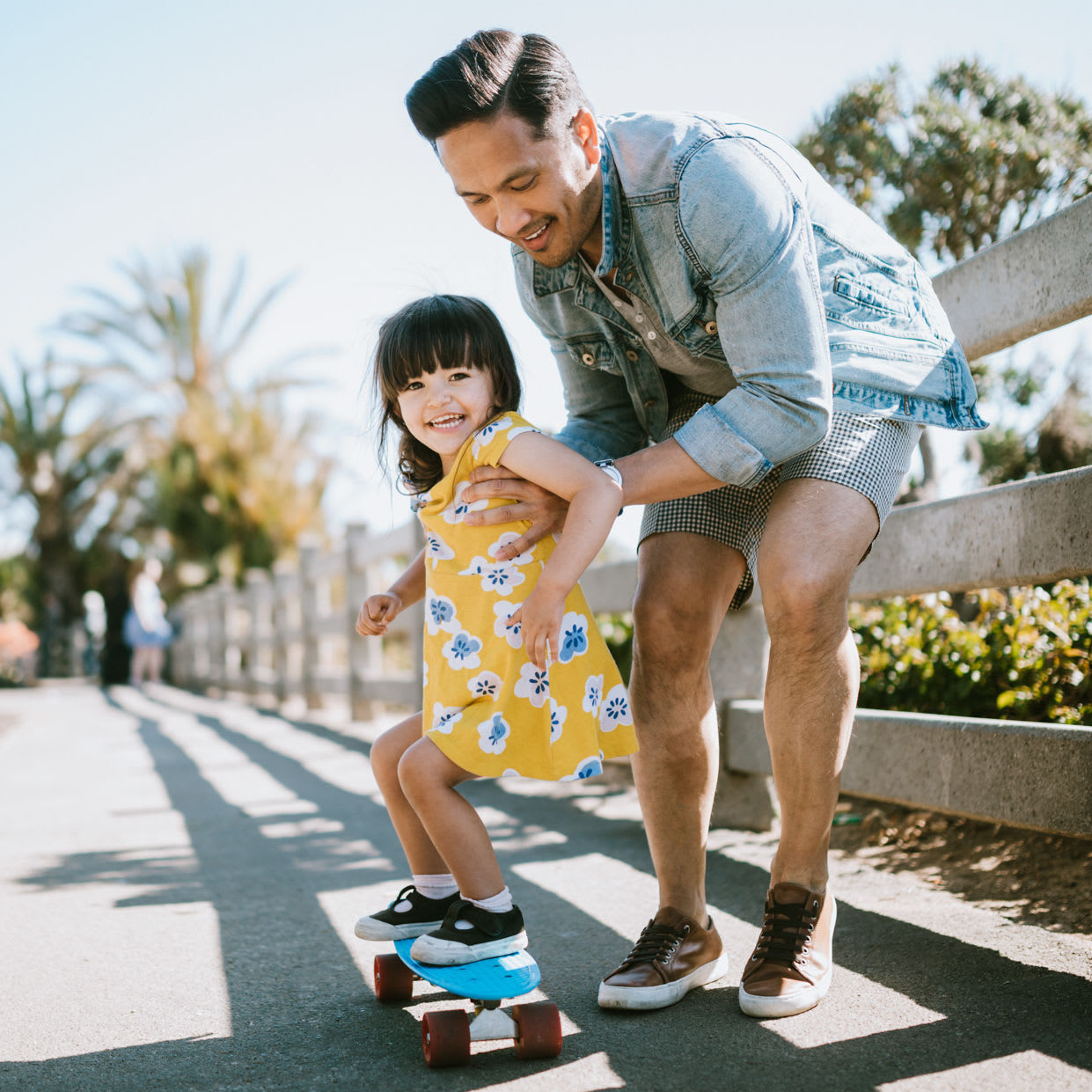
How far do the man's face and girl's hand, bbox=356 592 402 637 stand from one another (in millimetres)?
761

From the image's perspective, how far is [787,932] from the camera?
2.00m

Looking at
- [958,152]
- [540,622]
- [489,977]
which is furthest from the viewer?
[958,152]

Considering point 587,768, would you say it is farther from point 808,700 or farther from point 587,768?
point 808,700

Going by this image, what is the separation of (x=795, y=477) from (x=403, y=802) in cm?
96

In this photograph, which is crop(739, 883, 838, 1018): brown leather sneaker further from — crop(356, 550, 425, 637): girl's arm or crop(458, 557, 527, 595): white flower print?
crop(356, 550, 425, 637): girl's arm

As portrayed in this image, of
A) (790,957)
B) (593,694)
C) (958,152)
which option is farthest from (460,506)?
(958,152)

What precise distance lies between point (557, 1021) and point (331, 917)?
1.20m

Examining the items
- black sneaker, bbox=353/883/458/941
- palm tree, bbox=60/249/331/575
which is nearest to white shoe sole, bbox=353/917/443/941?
black sneaker, bbox=353/883/458/941

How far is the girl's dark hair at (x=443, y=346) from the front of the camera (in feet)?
7.08

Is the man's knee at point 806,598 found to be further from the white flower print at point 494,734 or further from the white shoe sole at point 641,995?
the white shoe sole at point 641,995

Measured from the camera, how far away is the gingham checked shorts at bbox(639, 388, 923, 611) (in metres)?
2.10

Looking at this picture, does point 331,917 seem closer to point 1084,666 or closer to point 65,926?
point 65,926

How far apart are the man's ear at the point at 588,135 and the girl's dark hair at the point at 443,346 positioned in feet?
1.17

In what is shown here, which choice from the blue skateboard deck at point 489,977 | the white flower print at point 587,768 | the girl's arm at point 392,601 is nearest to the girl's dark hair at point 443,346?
the girl's arm at point 392,601
